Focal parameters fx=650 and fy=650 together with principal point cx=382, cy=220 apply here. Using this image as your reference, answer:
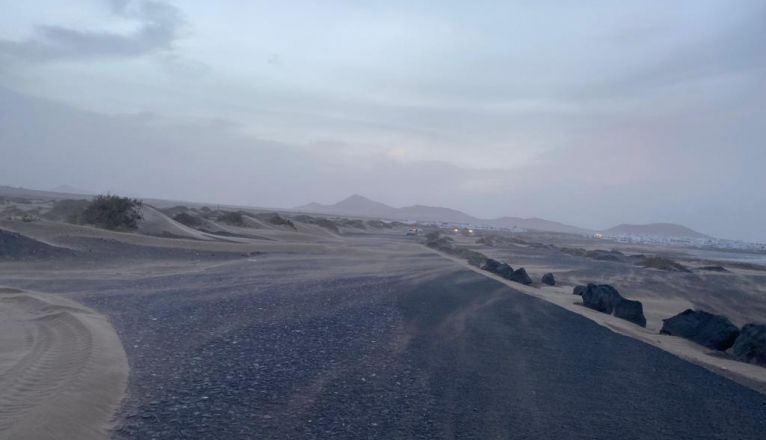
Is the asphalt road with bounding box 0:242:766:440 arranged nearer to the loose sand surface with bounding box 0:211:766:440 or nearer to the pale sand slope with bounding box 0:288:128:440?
the loose sand surface with bounding box 0:211:766:440

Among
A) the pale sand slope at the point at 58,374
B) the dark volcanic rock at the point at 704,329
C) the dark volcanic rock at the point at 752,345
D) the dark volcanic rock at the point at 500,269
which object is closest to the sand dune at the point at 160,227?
the dark volcanic rock at the point at 500,269

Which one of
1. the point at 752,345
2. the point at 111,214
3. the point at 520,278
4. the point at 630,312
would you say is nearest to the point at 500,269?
the point at 520,278

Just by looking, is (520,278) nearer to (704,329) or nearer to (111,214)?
(704,329)

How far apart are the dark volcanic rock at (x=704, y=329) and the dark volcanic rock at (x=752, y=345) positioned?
30.3 inches

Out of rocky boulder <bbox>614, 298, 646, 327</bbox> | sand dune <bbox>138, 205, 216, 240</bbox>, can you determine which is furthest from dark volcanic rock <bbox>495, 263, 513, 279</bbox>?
sand dune <bbox>138, 205, 216, 240</bbox>

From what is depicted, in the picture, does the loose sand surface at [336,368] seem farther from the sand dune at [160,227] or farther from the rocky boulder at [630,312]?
the sand dune at [160,227]

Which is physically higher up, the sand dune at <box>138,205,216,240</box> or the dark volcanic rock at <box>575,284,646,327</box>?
the sand dune at <box>138,205,216,240</box>

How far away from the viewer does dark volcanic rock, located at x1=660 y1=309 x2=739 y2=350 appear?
15.4 meters

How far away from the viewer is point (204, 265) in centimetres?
2669

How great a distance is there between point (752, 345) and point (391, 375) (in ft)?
29.9

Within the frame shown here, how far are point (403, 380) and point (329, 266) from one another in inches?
809

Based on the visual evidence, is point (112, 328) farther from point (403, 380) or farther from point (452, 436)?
point (452, 436)

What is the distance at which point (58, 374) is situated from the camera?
26.0 ft

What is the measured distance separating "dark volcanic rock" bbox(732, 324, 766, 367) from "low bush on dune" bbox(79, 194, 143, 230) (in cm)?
3322
